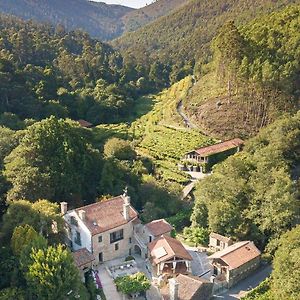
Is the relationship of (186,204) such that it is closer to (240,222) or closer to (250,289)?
(240,222)

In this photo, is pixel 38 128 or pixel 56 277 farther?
pixel 38 128

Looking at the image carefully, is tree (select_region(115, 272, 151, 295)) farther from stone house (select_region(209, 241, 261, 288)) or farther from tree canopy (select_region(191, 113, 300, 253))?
tree canopy (select_region(191, 113, 300, 253))

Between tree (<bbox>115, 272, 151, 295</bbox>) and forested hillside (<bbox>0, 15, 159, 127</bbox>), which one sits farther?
forested hillside (<bbox>0, 15, 159, 127</bbox>)

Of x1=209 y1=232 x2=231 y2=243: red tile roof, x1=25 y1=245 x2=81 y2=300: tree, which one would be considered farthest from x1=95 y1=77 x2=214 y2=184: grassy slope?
x1=25 y1=245 x2=81 y2=300: tree

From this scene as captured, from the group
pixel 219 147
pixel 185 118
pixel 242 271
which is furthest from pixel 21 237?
pixel 185 118

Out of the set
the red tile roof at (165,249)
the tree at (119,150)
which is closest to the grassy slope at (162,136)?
the tree at (119,150)

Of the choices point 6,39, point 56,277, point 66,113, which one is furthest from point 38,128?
point 6,39
